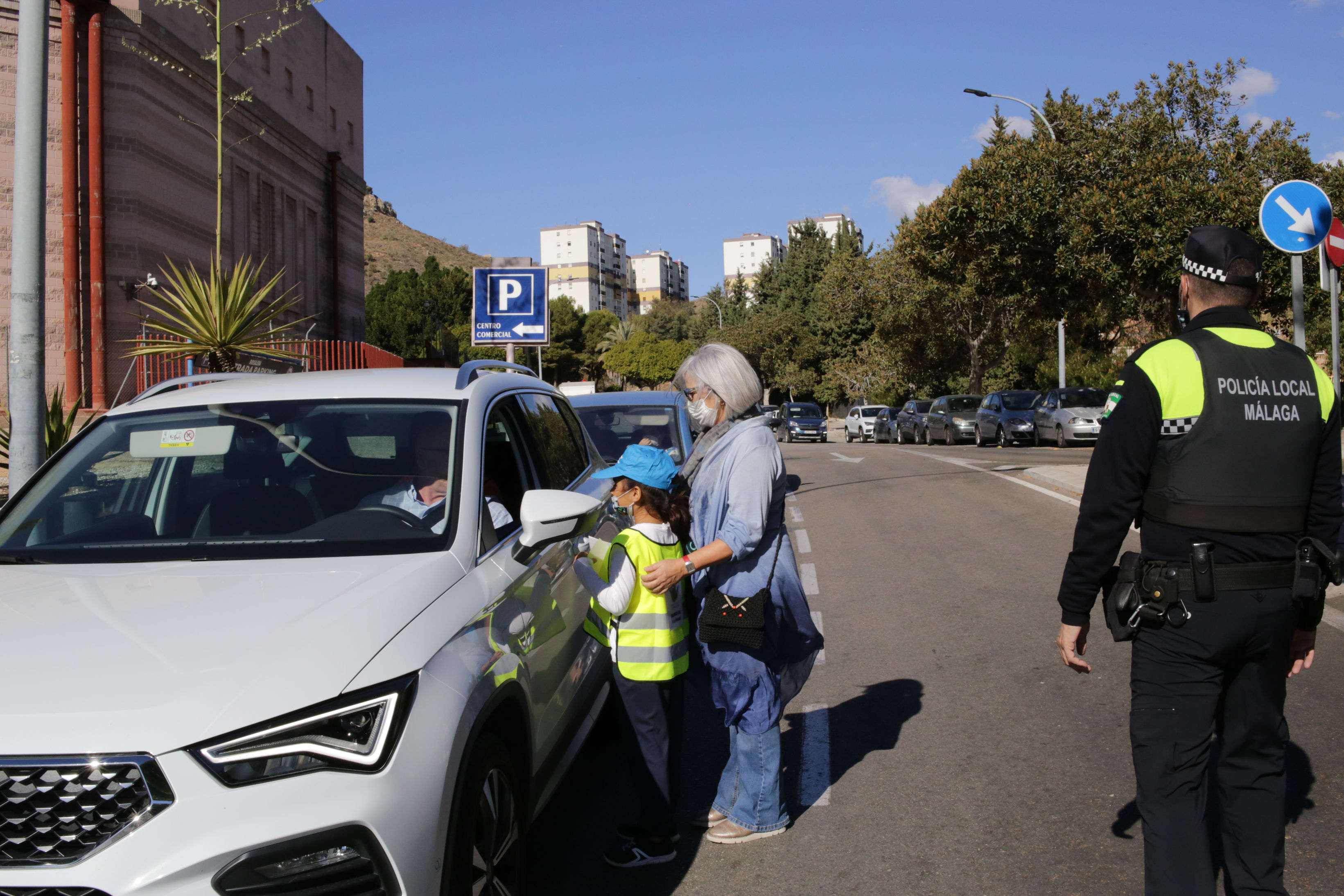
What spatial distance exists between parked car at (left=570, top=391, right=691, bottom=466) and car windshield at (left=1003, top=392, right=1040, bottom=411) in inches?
907

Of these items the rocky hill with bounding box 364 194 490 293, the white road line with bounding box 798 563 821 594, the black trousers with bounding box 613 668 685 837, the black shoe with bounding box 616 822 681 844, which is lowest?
the white road line with bounding box 798 563 821 594

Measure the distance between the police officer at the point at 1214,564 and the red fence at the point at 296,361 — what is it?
25.6 ft

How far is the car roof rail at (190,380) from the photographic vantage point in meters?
4.40

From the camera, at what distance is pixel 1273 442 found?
9.70ft

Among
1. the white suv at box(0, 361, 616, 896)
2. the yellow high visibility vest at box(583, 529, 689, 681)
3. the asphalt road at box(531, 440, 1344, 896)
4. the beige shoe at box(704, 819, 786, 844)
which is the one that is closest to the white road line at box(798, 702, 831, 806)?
the asphalt road at box(531, 440, 1344, 896)

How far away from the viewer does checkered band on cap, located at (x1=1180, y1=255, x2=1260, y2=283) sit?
10.0 feet

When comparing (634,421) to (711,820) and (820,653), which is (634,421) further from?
(711,820)

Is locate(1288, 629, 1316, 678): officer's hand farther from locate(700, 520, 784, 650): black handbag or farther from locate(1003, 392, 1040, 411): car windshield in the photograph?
locate(1003, 392, 1040, 411): car windshield

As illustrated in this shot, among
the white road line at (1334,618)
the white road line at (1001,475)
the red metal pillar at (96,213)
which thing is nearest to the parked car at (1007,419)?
the white road line at (1001,475)

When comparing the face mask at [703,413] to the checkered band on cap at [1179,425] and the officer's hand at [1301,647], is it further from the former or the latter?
the officer's hand at [1301,647]

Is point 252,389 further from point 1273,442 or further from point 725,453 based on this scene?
point 1273,442

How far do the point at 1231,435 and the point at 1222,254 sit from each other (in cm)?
51

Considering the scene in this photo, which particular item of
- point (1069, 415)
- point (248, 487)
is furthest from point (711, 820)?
point (1069, 415)

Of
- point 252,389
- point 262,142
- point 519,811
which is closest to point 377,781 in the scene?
point 519,811
